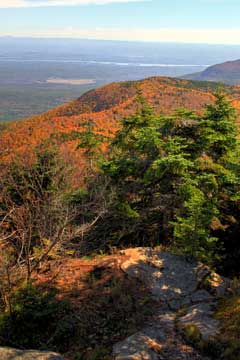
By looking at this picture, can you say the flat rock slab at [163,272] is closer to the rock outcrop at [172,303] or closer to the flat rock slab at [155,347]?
the rock outcrop at [172,303]

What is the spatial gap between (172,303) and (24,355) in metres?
3.17

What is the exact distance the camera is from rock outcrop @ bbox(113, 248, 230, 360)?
18.0ft

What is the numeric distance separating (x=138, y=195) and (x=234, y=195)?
3.65 metres

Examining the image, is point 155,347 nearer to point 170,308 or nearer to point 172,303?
point 170,308

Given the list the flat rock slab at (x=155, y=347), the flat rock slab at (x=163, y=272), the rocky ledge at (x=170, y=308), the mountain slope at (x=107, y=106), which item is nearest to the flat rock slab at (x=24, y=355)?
the rocky ledge at (x=170, y=308)

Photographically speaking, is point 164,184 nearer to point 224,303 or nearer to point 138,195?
point 138,195

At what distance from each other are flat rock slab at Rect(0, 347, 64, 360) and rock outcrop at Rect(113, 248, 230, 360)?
0.99m

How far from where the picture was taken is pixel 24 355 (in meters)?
5.05

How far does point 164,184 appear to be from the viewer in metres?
12.0

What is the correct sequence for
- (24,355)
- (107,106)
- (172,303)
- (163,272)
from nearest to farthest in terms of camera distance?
(24,355), (172,303), (163,272), (107,106)

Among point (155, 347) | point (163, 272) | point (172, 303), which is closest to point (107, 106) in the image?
point (163, 272)

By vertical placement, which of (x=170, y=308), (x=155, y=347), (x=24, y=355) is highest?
(x=24, y=355)

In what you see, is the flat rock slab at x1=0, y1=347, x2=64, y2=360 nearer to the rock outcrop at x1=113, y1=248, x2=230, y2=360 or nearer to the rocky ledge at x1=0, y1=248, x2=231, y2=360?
the rocky ledge at x1=0, y1=248, x2=231, y2=360

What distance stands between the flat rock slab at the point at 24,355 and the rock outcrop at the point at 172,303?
99cm
